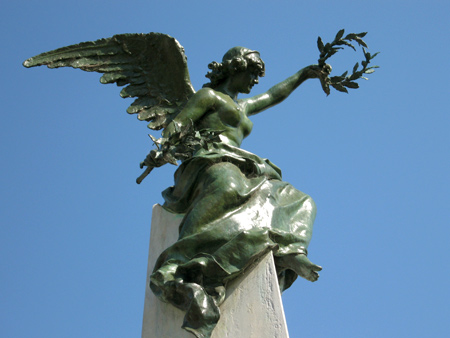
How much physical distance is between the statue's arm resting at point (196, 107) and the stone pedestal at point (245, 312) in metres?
1.68

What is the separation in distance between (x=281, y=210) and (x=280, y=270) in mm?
554

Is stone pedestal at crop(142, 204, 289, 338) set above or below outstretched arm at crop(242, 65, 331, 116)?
below

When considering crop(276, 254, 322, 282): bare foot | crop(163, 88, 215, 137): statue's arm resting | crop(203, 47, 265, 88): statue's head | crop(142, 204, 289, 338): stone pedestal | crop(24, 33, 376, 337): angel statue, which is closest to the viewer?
crop(142, 204, 289, 338): stone pedestal

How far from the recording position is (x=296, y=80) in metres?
7.80

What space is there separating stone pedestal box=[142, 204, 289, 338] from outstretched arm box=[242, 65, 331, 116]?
7.17ft

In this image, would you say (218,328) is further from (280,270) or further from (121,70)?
(121,70)

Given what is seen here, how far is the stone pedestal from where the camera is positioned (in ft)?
18.1

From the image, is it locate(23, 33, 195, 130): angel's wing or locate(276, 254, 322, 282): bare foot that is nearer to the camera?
locate(276, 254, 322, 282): bare foot

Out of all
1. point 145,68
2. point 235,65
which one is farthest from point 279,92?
point 145,68

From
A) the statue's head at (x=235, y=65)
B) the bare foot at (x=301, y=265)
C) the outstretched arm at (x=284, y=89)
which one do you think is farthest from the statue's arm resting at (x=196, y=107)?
the bare foot at (x=301, y=265)

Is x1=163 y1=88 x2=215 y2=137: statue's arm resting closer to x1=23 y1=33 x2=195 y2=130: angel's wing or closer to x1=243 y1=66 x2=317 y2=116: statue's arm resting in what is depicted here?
x1=23 y1=33 x2=195 y2=130: angel's wing

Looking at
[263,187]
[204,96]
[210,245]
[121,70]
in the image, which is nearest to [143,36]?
[121,70]

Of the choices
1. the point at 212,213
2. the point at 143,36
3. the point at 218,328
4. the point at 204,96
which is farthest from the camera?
the point at 143,36

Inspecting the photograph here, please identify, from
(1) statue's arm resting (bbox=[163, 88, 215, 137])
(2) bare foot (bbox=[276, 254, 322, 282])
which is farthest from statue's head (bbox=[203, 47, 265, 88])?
(2) bare foot (bbox=[276, 254, 322, 282])
